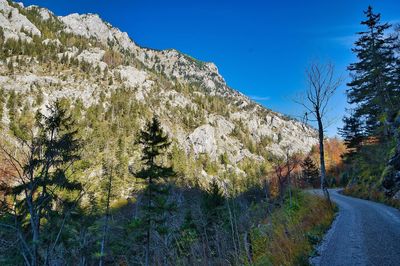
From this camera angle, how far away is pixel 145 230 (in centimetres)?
1864

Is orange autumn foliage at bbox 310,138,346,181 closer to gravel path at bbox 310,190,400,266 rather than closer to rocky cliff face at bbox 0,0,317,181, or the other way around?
gravel path at bbox 310,190,400,266

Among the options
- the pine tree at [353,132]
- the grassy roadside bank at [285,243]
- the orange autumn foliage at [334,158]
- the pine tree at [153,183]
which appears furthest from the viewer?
the orange autumn foliage at [334,158]

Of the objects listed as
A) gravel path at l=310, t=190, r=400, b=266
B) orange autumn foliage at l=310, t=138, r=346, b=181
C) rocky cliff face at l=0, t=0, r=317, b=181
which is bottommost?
gravel path at l=310, t=190, r=400, b=266

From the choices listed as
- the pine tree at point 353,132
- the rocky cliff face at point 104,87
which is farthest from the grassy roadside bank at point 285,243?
the rocky cliff face at point 104,87

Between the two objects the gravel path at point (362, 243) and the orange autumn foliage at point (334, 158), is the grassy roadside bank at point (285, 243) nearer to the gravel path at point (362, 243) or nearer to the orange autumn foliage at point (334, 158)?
the gravel path at point (362, 243)

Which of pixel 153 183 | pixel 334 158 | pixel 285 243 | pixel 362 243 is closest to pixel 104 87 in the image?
pixel 334 158

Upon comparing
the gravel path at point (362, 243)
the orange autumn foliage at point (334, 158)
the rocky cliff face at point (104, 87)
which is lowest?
the gravel path at point (362, 243)

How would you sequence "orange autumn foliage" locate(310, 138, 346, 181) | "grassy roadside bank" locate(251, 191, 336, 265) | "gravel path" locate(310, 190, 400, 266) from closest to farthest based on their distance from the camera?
"grassy roadside bank" locate(251, 191, 336, 265), "gravel path" locate(310, 190, 400, 266), "orange autumn foliage" locate(310, 138, 346, 181)

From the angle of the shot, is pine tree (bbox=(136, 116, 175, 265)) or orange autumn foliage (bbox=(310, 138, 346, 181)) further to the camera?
orange autumn foliage (bbox=(310, 138, 346, 181))

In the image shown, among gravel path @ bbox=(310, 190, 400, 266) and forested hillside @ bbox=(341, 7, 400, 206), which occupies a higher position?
forested hillside @ bbox=(341, 7, 400, 206)

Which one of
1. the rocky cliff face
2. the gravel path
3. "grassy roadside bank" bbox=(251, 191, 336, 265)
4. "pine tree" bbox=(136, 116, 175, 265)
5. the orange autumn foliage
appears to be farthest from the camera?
the rocky cliff face

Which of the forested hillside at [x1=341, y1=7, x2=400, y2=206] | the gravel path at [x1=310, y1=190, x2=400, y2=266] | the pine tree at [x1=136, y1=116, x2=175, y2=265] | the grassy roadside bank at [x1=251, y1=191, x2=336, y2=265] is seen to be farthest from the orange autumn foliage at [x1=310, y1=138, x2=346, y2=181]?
the grassy roadside bank at [x1=251, y1=191, x2=336, y2=265]

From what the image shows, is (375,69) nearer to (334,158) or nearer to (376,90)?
(376,90)

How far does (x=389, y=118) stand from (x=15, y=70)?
482ft
